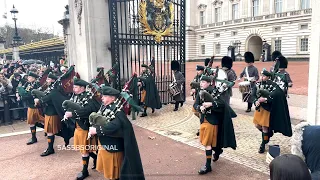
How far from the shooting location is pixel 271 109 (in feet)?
19.4

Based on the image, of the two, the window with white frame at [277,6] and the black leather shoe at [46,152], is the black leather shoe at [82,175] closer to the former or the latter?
the black leather shoe at [46,152]

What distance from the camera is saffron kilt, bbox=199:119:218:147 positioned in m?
5.03

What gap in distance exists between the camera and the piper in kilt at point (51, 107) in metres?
6.00

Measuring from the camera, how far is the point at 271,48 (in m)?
44.4

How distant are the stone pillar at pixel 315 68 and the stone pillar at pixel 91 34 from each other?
6.79m

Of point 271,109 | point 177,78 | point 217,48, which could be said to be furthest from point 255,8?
point 271,109

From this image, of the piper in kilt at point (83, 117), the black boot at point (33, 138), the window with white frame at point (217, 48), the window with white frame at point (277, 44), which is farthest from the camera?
the window with white frame at point (217, 48)

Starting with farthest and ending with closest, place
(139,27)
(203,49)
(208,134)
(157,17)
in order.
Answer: (203,49) → (157,17) → (139,27) → (208,134)

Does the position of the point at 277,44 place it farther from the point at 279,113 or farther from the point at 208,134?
the point at 208,134

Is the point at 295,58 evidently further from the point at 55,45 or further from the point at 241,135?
the point at 241,135

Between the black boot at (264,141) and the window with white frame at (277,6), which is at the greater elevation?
the window with white frame at (277,6)

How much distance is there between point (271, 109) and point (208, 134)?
1.87 meters

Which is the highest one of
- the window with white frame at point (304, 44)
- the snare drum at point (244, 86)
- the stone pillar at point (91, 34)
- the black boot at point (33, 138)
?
the window with white frame at point (304, 44)

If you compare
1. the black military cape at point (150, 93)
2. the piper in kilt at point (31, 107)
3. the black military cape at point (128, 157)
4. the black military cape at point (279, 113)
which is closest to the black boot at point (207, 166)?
the black military cape at point (128, 157)
